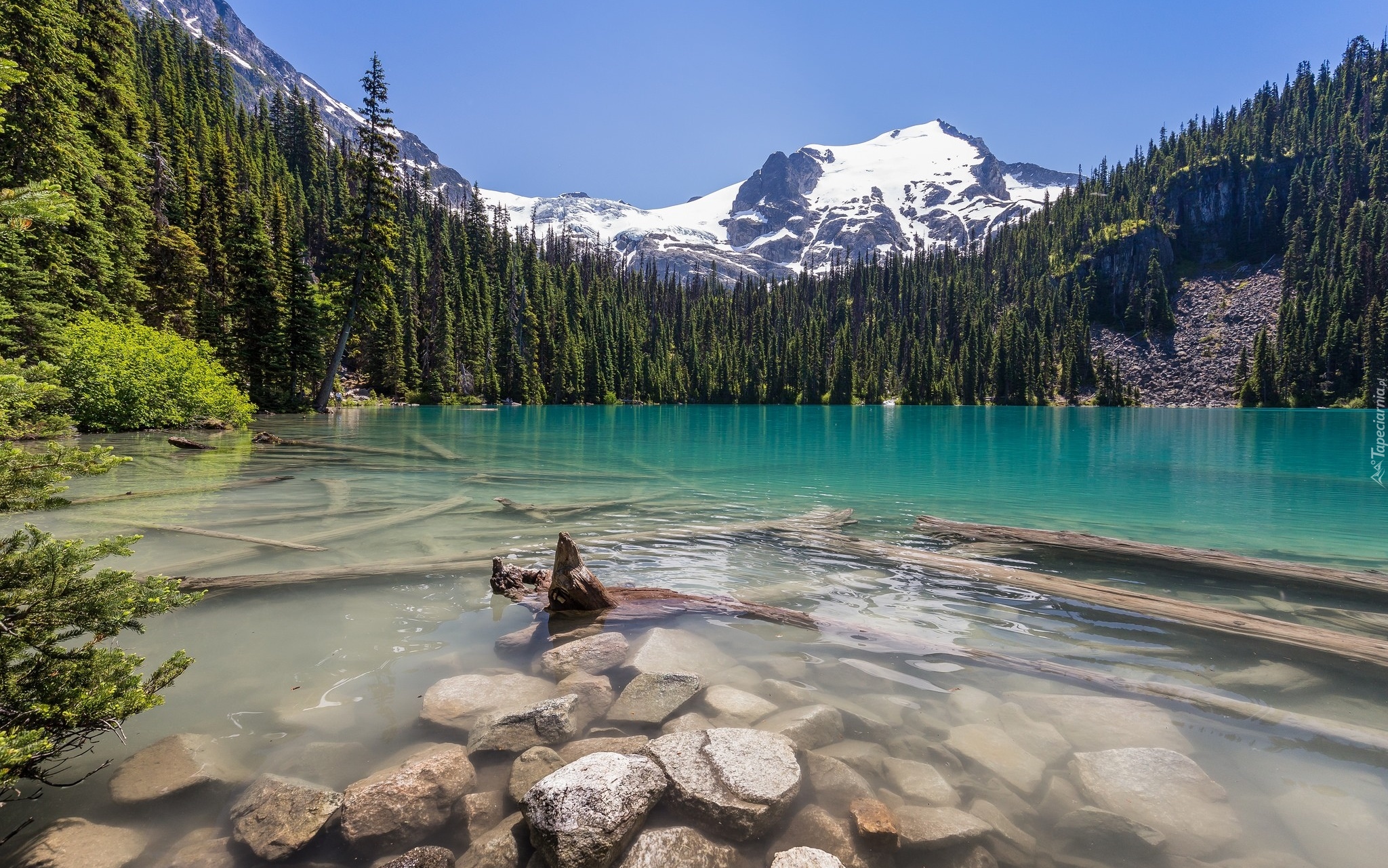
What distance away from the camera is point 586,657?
592cm

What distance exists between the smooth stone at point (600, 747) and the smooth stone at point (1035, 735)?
2.86 m

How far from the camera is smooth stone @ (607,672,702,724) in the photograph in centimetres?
494

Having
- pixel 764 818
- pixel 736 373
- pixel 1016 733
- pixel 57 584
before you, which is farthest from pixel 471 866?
pixel 736 373

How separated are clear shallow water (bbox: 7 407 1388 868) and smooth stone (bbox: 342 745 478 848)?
192mm

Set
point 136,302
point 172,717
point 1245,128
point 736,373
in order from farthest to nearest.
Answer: point 1245,128 < point 736,373 < point 136,302 < point 172,717

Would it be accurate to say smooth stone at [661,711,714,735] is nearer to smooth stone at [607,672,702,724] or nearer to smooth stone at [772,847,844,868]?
smooth stone at [607,672,702,724]

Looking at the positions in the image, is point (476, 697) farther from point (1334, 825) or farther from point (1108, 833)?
point (1334, 825)

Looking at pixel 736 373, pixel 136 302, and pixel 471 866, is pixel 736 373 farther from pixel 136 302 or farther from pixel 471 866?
pixel 471 866

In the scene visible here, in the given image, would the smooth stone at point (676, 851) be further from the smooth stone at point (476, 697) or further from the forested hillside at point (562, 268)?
the forested hillside at point (562, 268)

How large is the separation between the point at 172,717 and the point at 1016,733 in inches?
256

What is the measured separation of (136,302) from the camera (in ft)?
104

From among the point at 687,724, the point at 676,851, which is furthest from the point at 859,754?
the point at 676,851

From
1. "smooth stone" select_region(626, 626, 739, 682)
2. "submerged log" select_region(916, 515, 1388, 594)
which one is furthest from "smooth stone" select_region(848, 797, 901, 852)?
"submerged log" select_region(916, 515, 1388, 594)

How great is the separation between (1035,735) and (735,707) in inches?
92.2
